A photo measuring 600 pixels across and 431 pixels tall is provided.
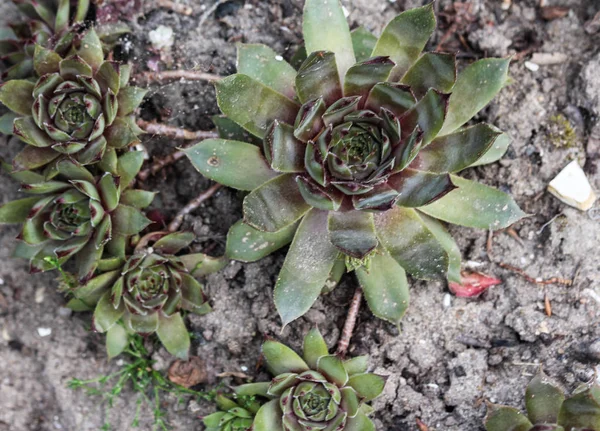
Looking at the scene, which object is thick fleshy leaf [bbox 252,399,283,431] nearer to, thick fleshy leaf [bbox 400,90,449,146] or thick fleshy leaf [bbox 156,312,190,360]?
thick fleshy leaf [bbox 156,312,190,360]

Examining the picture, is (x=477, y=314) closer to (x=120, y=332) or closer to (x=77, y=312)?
(x=120, y=332)

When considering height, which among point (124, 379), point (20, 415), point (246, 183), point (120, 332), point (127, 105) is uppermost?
point (127, 105)

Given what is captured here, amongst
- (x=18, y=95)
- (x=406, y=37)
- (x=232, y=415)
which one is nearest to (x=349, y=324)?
(x=232, y=415)

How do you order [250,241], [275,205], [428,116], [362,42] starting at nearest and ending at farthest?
1. [428,116]
2. [275,205]
3. [250,241]
4. [362,42]

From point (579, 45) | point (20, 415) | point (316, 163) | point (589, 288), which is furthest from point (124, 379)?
point (579, 45)

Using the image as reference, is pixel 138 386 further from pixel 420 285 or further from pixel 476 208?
pixel 476 208
